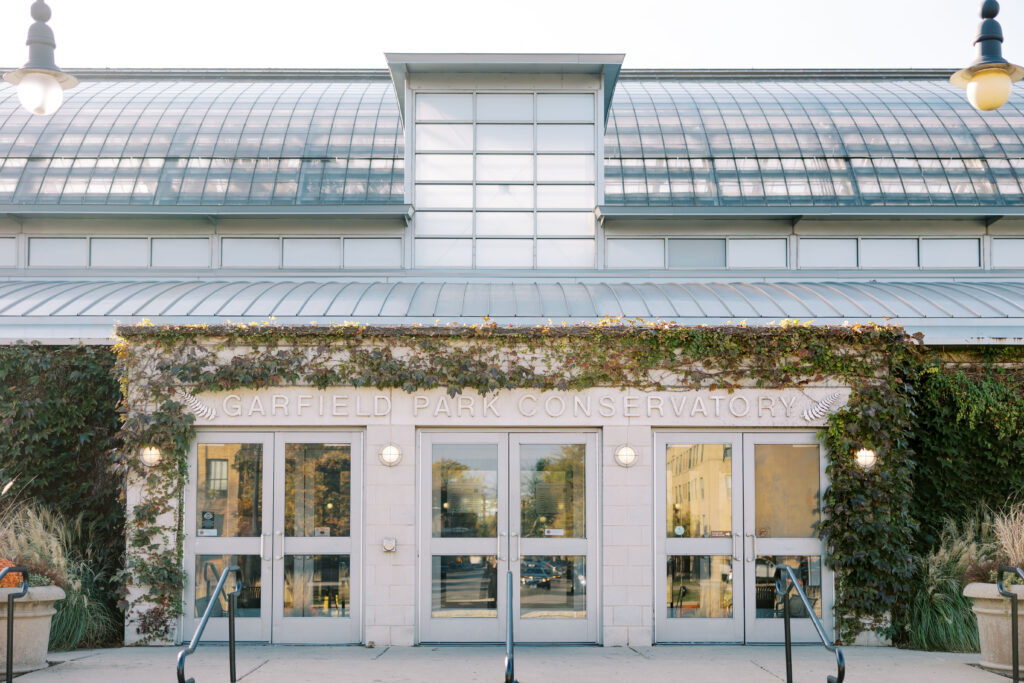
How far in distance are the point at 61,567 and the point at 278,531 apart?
242 cm

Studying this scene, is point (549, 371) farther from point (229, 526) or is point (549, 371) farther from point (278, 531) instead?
point (229, 526)

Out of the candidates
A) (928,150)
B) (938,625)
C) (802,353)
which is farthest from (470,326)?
(928,150)

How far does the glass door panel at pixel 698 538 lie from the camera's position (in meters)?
11.1

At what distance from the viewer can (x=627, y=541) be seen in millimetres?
11102

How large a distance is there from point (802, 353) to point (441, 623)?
18.2 feet

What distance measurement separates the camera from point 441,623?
1113 centimetres

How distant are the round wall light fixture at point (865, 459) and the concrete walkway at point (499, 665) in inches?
85.4

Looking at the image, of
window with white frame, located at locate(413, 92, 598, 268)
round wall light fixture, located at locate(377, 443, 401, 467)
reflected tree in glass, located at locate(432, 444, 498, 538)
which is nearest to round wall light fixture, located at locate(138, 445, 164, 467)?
round wall light fixture, located at locate(377, 443, 401, 467)

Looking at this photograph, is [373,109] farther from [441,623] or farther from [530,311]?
[441,623]

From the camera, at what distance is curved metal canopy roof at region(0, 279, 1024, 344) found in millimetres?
13523

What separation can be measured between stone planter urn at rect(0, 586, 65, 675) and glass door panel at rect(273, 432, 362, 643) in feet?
8.15

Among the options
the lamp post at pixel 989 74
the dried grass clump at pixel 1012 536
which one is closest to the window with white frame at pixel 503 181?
the dried grass clump at pixel 1012 536

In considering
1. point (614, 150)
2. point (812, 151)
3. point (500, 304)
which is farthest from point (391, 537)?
point (812, 151)

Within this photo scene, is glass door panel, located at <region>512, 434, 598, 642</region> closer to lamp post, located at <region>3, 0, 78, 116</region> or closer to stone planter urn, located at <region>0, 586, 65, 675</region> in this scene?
stone planter urn, located at <region>0, 586, 65, 675</region>
